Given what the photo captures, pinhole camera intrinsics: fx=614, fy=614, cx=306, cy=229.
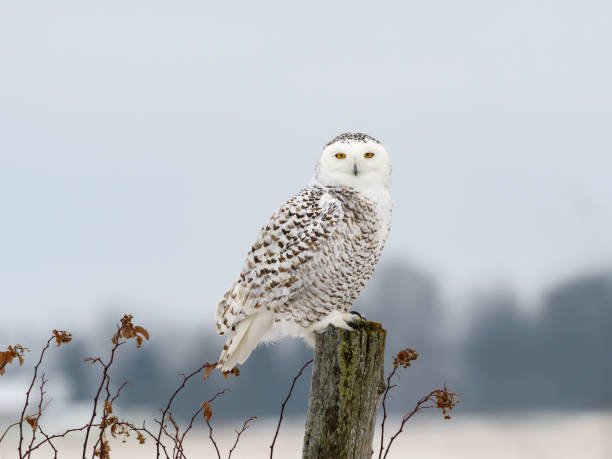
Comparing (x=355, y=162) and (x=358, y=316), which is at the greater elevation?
(x=355, y=162)

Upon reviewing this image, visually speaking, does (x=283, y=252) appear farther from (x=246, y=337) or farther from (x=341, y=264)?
(x=246, y=337)

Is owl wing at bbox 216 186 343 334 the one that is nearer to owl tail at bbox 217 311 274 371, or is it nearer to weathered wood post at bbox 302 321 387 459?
owl tail at bbox 217 311 274 371

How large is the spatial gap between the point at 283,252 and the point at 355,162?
2.60ft

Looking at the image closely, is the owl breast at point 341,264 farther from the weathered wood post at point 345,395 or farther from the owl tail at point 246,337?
the weathered wood post at point 345,395

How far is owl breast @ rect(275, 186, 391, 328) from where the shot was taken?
4.06 metres

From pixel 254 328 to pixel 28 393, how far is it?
1.46 metres

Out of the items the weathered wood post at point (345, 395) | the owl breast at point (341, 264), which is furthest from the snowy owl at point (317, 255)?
the weathered wood post at point (345, 395)

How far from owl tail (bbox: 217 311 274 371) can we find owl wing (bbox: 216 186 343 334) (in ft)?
0.21

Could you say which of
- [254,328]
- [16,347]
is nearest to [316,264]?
[254,328]

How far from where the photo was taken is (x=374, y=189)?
4.27 meters

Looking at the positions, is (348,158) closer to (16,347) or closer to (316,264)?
(316,264)

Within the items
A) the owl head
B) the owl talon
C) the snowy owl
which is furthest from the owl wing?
the owl talon

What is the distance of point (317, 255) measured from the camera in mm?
4059

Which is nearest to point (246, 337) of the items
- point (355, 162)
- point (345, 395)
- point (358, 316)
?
point (358, 316)
